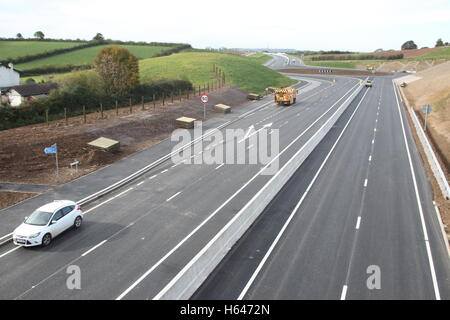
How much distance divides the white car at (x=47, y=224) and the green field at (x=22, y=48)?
78.4 metres

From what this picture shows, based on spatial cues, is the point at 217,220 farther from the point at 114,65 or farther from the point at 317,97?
the point at 317,97

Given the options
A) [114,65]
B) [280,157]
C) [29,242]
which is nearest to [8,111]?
[114,65]

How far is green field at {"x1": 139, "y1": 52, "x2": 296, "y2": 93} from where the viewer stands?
7206 centimetres

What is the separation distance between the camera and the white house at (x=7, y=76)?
54.2 m

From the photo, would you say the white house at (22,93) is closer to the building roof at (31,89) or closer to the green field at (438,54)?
the building roof at (31,89)

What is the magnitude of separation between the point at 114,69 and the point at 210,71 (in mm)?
35320

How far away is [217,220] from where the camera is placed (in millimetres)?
18625

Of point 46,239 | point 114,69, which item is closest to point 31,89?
point 114,69

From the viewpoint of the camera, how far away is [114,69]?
151 ft

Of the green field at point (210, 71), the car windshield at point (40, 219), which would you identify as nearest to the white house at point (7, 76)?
the green field at point (210, 71)

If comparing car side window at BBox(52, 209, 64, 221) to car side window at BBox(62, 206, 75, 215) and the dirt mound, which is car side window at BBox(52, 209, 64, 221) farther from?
the dirt mound

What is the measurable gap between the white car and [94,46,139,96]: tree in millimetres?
31018

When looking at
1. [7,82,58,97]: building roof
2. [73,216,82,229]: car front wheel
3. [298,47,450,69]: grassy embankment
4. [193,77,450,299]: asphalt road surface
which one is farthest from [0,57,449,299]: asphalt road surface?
[298,47,450,69]: grassy embankment

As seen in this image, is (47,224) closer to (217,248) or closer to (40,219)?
(40,219)
